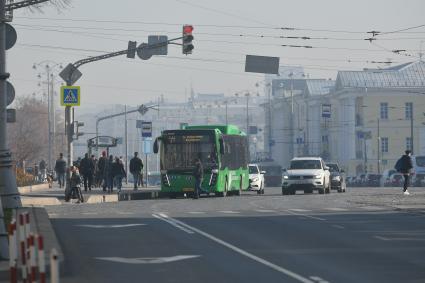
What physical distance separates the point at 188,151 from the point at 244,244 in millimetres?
31336

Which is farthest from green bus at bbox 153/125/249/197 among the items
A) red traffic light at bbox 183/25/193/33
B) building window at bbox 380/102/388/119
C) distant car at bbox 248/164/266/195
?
building window at bbox 380/102/388/119

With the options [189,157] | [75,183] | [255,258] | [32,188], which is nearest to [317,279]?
[255,258]

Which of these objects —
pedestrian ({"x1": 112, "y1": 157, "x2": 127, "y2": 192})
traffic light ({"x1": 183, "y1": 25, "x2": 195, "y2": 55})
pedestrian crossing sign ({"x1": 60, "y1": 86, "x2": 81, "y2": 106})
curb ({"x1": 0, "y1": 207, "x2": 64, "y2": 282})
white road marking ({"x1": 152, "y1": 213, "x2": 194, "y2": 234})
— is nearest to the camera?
curb ({"x1": 0, "y1": 207, "x2": 64, "y2": 282})

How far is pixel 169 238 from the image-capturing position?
25422 mm

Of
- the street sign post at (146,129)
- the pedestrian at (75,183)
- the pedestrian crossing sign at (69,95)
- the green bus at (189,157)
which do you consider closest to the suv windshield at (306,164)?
the green bus at (189,157)

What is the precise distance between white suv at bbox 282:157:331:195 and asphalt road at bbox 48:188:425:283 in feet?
61.8

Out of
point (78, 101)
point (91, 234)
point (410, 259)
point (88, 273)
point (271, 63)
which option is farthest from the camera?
point (271, 63)

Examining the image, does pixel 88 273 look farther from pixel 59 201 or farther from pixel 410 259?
pixel 59 201

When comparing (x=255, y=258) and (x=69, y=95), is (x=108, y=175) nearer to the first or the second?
(x=69, y=95)

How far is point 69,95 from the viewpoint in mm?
48062

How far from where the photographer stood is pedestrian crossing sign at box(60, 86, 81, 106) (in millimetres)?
47969

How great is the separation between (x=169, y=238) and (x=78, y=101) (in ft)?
75.4

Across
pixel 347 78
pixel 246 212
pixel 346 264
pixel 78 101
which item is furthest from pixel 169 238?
pixel 347 78

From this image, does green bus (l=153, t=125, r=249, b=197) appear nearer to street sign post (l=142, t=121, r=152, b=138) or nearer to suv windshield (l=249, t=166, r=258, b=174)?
suv windshield (l=249, t=166, r=258, b=174)
